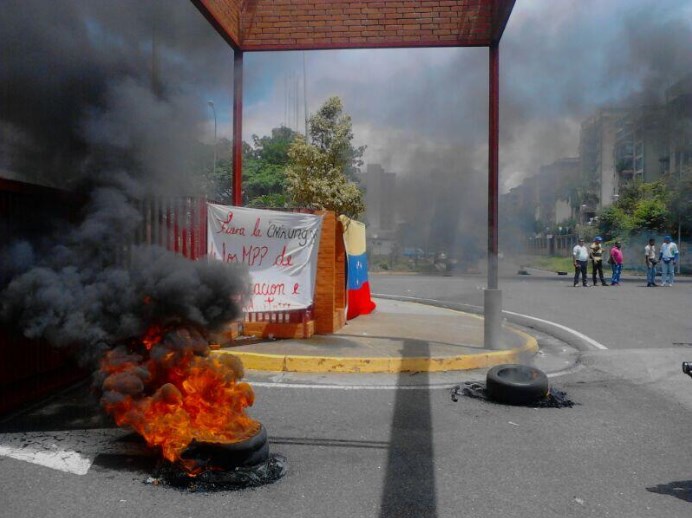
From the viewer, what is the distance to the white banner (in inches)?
288

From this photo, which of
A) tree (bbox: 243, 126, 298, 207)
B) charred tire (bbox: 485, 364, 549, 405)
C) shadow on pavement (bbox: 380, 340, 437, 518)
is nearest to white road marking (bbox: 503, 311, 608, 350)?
charred tire (bbox: 485, 364, 549, 405)

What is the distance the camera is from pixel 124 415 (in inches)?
144

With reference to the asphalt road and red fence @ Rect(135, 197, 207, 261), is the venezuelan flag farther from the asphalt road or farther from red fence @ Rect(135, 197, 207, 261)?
the asphalt road

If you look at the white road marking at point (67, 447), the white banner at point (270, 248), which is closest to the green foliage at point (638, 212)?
the white banner at point (270, 248)

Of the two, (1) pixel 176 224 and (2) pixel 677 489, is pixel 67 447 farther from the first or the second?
(2) pixel 677 489

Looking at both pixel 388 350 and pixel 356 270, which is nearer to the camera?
pixel 388 350

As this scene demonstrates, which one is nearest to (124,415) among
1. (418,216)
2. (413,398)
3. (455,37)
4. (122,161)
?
(122,161)

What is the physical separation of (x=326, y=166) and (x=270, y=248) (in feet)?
35.8

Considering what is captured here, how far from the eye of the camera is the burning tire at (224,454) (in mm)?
3428

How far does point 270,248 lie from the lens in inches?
300

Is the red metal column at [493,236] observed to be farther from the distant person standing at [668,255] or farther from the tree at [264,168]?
the tree at [264,168]

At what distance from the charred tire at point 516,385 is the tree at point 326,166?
12.6 meters

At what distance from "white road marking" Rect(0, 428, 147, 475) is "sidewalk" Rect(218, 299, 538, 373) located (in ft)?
8.29

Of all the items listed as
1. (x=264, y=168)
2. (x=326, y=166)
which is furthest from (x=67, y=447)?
(x=264, y=168)
